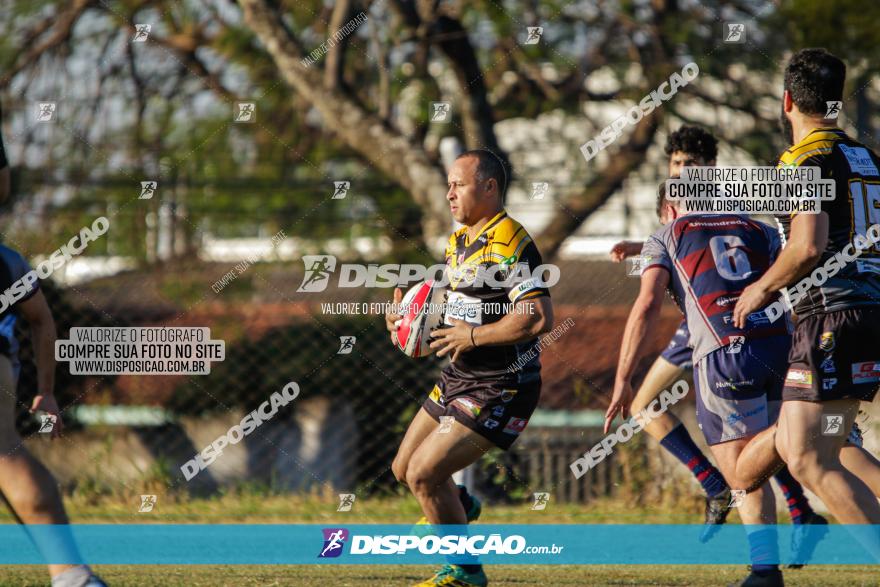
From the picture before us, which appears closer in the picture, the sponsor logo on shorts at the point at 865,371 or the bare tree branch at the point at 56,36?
the sponsor logo on shorts at the point at 865,371

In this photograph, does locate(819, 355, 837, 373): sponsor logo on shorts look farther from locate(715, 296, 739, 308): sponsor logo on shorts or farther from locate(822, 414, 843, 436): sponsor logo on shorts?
locate(715, 296, 739, 308): sponsor logo on shorts

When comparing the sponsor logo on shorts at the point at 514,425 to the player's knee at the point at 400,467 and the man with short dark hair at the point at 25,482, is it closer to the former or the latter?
the player's knee at the point at 400,467

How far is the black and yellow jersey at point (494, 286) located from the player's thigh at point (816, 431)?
122 centimetres

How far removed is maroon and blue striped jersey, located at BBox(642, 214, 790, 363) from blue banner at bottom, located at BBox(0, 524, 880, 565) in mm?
989

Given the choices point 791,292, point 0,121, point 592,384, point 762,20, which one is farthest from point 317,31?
point 791,292

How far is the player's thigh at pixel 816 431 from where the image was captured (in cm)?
460

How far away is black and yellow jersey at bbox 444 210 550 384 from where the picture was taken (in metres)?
5.20

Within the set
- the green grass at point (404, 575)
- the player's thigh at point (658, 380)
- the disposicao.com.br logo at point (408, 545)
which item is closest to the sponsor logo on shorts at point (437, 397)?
the disposicao.com.br logo at point (408, 545)

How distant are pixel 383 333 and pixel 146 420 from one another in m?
2.29

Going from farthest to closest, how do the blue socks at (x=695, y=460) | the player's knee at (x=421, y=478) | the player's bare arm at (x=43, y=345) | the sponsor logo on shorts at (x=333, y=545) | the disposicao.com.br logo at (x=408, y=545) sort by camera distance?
the blue socks at (x=695, y=460), the sponsor logo on shorts at (x=333, y=545), the disposicao.com.br logo at (x=408, y=545), the player's knee at (x=421, y=478), the player's bare arm at (x=43, y=345)

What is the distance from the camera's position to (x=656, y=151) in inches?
452

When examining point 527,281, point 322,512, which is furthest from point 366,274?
point 527,281

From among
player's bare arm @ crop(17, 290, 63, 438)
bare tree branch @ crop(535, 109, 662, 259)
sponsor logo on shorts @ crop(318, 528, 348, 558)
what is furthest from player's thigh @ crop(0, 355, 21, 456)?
bare tree branch @ crop(535, 109, 662, 259)

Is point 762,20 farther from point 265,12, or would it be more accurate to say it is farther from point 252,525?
point 252,525
